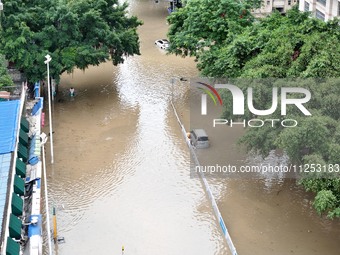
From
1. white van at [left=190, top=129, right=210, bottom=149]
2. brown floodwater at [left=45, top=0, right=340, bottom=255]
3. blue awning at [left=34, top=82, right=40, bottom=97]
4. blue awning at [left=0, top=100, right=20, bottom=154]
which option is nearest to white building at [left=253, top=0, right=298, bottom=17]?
brown floodwater at [left=45, top=0, right=340, bottom=255]

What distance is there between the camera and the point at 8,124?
33.9m

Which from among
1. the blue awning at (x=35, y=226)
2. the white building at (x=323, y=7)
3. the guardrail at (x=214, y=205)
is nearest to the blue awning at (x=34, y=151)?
the blue awning at (x=35, y=226)

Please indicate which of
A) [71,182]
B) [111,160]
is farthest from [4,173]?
[111,160]

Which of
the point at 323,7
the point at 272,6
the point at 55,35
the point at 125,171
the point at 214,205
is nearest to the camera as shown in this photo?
the point at 214,205

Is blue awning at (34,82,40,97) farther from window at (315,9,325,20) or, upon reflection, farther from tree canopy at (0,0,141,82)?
window at (315,9,325,20)

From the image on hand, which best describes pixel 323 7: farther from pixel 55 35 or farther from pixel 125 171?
pixel 125 171

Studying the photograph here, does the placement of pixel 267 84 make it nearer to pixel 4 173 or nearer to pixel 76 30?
pixel 4 173

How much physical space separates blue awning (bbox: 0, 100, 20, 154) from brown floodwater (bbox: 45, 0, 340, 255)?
399cm

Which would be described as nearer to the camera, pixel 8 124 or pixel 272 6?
pixel 8 124

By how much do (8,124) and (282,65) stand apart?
14954mm

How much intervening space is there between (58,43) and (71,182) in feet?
43.2

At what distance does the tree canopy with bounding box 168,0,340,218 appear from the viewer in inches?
1086

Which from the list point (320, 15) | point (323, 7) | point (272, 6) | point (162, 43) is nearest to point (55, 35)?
point (162, 43)

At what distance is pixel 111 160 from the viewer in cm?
3825
